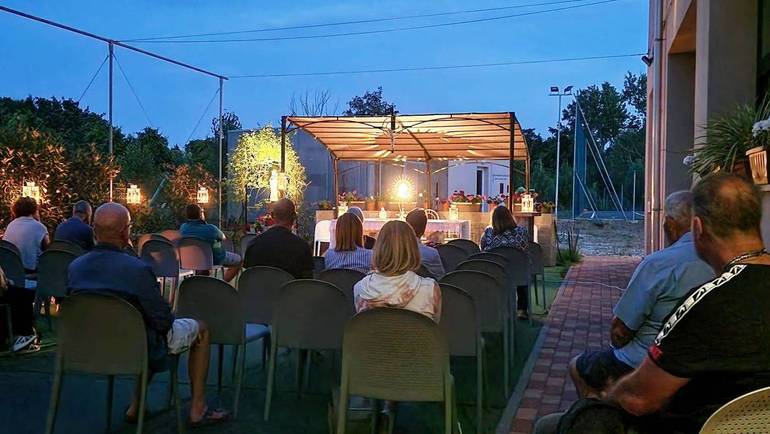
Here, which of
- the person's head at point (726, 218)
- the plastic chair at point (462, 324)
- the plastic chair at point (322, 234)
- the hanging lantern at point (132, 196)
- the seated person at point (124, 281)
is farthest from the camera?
the hanging lantern at point (132, 196)

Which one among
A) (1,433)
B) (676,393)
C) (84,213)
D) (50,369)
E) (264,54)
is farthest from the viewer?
(264,54)

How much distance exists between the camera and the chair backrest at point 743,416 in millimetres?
1647

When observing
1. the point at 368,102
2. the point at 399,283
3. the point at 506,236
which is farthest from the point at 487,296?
the point at 368,102

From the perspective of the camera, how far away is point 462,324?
3.74 metres

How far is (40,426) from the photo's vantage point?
3729 mm

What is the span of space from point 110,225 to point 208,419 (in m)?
1.18

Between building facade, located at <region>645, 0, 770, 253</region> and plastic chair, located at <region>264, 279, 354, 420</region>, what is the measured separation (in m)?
2.42

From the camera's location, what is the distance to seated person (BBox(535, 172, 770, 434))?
1.79m

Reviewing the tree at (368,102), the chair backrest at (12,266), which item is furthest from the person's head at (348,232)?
the tree at (368,102)

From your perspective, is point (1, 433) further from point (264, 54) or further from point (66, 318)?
point (264, 54)

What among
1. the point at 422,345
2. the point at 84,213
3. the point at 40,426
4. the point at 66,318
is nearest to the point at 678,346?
the point at 422,345

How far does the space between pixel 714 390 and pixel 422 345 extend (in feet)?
4.09

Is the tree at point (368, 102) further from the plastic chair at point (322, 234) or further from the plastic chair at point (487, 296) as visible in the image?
the plastic chair at point (487, 296)

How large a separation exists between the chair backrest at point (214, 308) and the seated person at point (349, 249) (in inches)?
40.2
